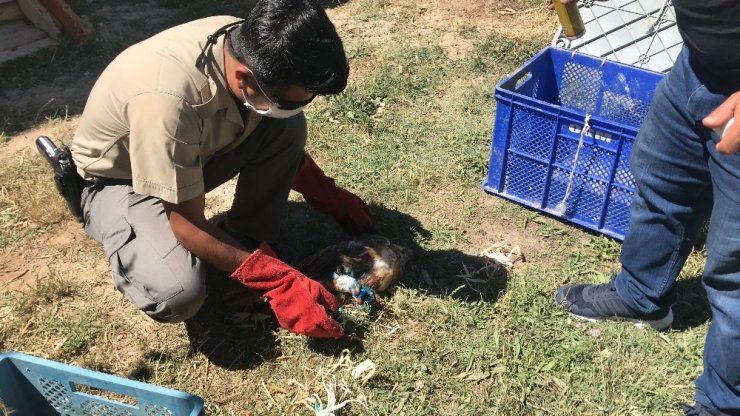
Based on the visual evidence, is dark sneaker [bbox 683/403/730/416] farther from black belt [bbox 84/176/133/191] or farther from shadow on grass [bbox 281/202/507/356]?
black belt [bbox 84/176/133/191]

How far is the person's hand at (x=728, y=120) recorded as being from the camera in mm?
1733

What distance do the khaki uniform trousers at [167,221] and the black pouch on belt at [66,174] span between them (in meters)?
0.05

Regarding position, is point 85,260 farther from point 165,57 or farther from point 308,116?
point 308,116

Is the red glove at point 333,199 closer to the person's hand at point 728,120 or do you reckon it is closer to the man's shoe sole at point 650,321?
the man's shoe sole at point 650,321

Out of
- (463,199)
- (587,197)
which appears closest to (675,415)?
(587,197)

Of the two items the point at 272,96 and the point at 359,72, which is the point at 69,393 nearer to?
the point at 272,96

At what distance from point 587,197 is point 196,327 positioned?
1.98 metres

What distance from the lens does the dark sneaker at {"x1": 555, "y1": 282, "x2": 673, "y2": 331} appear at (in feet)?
8.93

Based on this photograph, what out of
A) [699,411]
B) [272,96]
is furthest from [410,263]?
[699,411]

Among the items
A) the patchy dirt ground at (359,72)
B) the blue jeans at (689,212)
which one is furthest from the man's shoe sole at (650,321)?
the patchy dirt ground at (359,72)

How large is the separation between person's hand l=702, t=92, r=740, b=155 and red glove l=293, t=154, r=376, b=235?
174 centimetres

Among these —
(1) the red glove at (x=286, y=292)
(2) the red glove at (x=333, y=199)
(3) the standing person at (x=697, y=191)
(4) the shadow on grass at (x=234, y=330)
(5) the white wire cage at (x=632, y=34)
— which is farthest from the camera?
(5) the white wire cage at (x=632, y=34)

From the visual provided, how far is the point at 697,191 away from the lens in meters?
2.31

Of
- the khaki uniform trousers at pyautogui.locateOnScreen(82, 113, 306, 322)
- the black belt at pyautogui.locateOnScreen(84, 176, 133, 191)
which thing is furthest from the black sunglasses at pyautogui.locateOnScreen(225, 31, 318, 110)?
the black belt at pyautogui.locateOnScreen(84, 176, 133, 191)
